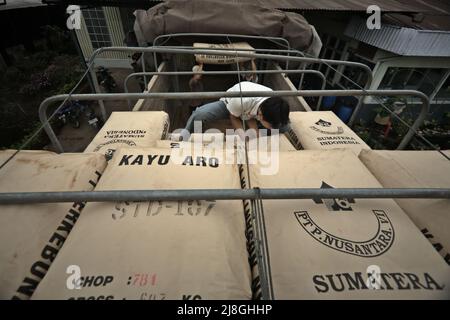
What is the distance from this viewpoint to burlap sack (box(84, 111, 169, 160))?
77.1 inches

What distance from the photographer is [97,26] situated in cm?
898

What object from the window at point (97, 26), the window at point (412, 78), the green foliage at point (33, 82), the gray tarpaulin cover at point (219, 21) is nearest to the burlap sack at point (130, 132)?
the gray tarpaulin cover at point (219, 21)

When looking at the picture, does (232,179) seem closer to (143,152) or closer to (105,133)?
(143,152)

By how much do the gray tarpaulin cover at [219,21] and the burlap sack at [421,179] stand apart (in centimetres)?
364

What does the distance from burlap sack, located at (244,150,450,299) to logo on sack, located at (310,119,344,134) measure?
910mm

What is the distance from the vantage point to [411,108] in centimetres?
769

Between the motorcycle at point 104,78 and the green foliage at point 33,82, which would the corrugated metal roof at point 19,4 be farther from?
the motorcycle at point 104,78

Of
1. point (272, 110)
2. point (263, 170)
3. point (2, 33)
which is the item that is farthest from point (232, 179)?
point (2, 33)

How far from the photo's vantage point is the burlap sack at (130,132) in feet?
6.43

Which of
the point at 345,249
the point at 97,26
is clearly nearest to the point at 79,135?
the point at 97,26

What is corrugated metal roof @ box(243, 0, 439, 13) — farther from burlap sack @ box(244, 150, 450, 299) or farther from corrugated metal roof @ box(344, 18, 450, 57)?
burlap sack @ box(244, 150, 450, 299)

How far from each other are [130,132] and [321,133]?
1822mm

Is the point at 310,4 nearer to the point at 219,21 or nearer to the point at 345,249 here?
the point at 219,21

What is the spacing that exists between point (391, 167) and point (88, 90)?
376 inches
